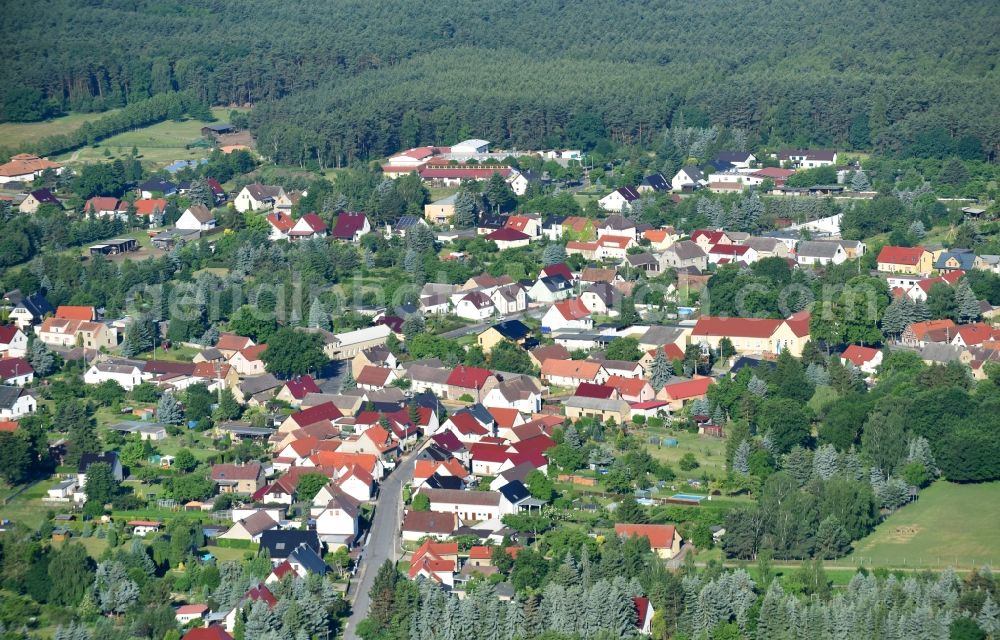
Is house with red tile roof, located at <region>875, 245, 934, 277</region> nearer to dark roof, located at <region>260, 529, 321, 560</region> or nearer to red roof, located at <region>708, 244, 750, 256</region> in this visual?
red roof, located at <region>708, 244, 750, 256</region>

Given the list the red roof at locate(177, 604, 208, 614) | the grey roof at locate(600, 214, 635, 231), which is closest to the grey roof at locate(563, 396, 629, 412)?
the red roof at locate(177, 604, 208, 614)

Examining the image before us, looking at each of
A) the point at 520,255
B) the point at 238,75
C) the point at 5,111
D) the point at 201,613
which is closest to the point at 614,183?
the point at 520,255

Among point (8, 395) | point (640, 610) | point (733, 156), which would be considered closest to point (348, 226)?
point (733, 156)

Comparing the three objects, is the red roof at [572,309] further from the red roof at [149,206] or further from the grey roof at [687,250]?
the red roof at [149,206]

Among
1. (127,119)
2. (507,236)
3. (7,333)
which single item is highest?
(507,236)

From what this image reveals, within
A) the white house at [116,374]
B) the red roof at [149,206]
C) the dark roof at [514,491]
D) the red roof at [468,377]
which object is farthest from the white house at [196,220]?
the dark roof at [514,491]

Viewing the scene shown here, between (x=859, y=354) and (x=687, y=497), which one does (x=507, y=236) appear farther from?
(x=687, y=497)
